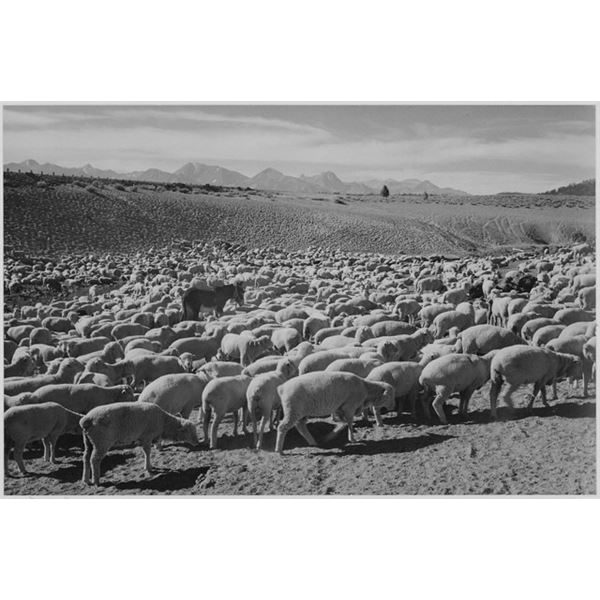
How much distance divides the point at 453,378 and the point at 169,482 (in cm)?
305

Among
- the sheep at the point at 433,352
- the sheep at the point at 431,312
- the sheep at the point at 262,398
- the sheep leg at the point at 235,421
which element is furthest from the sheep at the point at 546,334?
the sheep leg at the point at 235,421

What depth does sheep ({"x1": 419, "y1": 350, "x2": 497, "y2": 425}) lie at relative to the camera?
6.73 m

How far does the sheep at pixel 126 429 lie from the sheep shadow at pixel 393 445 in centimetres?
146

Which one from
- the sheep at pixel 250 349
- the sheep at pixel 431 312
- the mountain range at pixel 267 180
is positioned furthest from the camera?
the sheep at pixel 431 312

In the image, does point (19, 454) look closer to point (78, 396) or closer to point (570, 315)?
point (78, 396)

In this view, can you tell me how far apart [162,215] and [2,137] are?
86.2 inches

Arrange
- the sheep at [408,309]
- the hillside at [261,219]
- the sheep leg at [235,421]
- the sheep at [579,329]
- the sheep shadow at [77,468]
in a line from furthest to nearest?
1. the sheep at [408,309]
2. the hillside at [261,219]
3. the sheep at [579,329]
4. the sheep leg at [235,421]
5. the sheep shadow at [77,468]

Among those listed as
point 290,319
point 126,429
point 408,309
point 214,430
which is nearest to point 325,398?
point 214,430

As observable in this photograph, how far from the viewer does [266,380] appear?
6.52m

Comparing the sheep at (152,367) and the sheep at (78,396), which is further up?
the sheep at (152,367)

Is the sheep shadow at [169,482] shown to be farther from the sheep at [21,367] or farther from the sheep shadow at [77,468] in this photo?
the sheep at [21,367]

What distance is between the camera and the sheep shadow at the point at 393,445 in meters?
6.39
